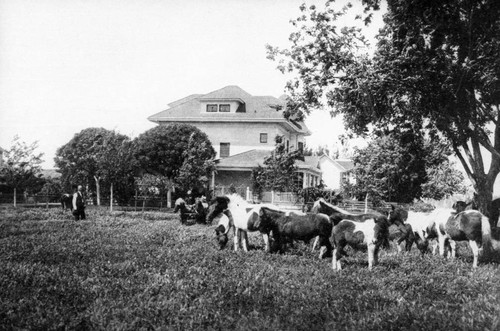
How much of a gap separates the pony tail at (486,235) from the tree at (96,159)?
28496 millimetres

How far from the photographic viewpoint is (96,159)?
36031 mm

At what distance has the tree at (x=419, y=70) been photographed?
11.8 m

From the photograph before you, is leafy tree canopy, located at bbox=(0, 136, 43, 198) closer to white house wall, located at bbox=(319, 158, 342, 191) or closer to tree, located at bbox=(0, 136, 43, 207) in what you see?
tree, located at bbox=(0, 136, 43, 207)

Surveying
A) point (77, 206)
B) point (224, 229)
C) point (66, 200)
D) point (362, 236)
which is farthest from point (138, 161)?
point (362, 236)

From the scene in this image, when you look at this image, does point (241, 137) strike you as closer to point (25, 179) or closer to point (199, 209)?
point (25, 179)

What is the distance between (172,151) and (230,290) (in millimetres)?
31569

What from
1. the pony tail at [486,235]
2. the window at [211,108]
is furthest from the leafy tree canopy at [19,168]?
the pony tail at [486,235]

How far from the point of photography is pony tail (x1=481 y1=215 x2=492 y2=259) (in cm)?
1255

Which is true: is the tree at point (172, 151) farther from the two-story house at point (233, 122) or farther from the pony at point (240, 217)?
the pony at point (240, 217)

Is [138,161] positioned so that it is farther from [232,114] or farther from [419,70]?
[419,70]

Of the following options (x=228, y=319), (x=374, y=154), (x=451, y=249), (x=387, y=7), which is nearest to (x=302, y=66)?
(x=387, y=7)

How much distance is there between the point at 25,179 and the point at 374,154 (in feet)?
95.4

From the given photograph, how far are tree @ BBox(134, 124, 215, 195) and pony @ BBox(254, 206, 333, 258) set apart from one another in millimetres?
24960

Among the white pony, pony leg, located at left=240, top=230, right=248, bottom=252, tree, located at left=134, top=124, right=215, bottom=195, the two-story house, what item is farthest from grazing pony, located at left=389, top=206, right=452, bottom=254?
the two-story house
